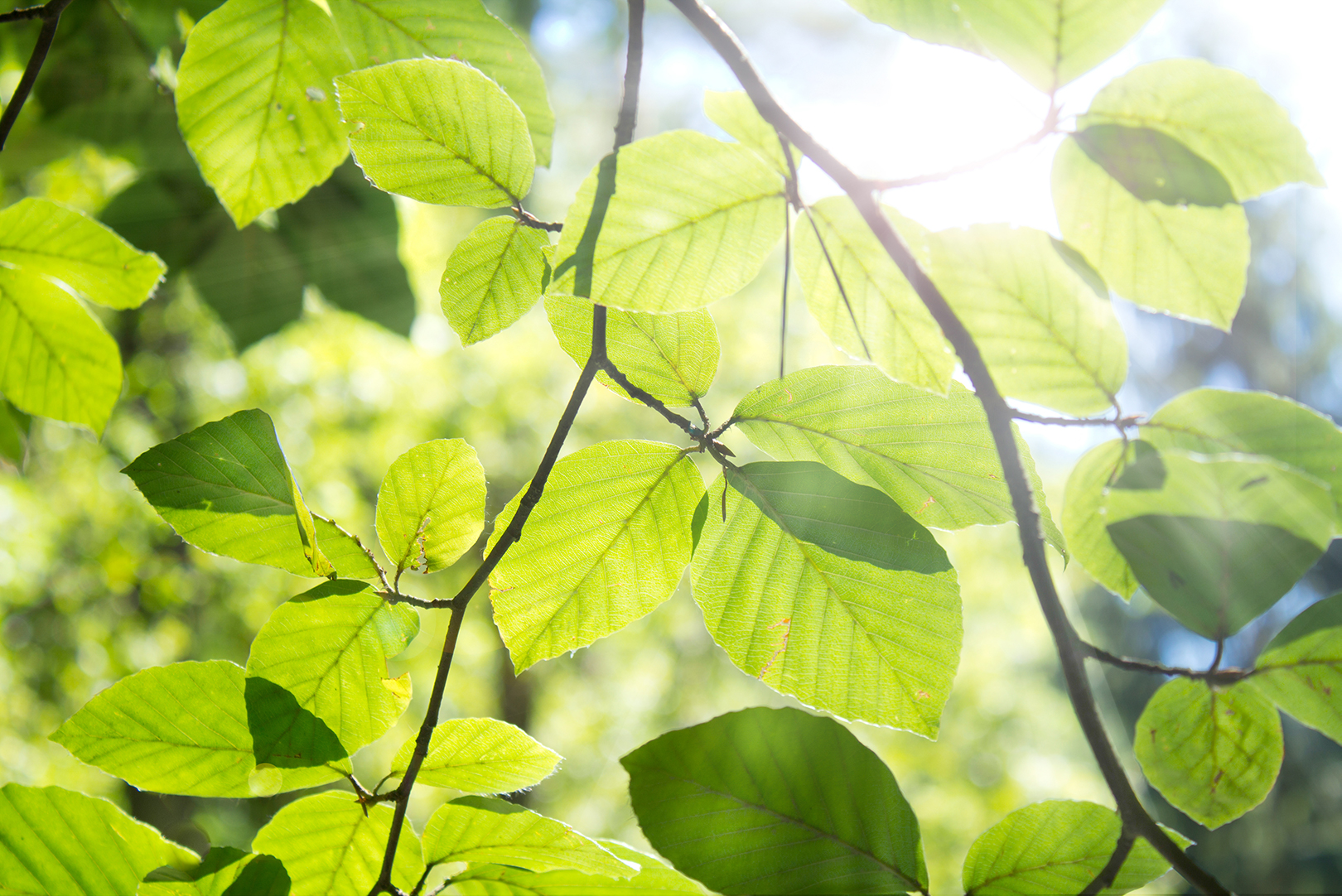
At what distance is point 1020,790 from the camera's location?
6.91 meters

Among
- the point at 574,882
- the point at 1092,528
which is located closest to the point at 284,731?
the point at 574,882

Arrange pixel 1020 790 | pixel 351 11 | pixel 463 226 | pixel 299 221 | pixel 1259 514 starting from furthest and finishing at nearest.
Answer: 1. pixel 1020 790
2. pixel 463 226
3. pixel 299 221
4. pixel 351 11
5. pixel 1259 514

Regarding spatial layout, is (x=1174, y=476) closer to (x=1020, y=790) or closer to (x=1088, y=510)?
(x=1088, y=510)

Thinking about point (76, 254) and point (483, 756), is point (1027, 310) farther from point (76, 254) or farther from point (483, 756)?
point (76, 254)

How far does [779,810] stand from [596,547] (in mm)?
129

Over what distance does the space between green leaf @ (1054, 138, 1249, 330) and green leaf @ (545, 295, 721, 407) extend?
0.17 m

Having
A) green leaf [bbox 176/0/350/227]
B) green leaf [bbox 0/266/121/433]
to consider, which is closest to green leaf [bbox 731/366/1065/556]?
green leaf [bbox 176/0/350/227]

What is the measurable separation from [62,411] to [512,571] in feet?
1.39

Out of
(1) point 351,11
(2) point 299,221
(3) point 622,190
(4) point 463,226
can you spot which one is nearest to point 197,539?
(3) point 622,190

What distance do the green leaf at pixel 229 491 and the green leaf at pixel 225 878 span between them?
0.12 meters

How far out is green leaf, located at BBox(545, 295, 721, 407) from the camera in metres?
0.33

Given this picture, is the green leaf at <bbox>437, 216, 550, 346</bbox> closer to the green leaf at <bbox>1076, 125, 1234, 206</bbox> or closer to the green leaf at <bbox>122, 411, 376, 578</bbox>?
the green leaf at <bbox>122, 411, 376, 578</bbox>

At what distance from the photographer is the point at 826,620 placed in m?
0.30

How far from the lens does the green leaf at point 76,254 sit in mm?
501
